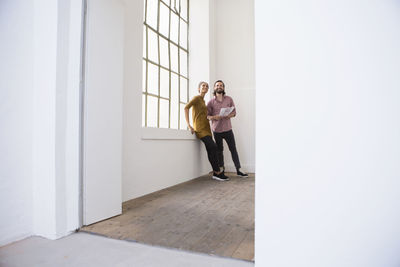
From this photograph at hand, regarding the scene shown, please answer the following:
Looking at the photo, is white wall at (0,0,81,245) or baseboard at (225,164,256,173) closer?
white wall at (0,0,81,245)

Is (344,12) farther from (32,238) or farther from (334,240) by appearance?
(32,238)

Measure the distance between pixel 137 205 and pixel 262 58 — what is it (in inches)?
73.4

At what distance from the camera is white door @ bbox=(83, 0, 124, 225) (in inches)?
69.5

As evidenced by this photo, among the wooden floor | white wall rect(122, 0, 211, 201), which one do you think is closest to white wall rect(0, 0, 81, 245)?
the wooden floor

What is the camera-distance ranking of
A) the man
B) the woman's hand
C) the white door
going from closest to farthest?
the white door < the woman's hand < the man

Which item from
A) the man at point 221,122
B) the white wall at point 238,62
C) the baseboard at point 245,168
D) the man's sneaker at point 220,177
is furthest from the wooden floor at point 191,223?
the white wall at point 238,62

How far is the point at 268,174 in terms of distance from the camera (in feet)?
3.16

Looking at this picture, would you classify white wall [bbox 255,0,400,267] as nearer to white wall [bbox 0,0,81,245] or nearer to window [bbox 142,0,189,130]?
white wall [bbox 0,0,81,245]

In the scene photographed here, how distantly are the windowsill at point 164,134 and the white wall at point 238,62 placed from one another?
1204 millimetres

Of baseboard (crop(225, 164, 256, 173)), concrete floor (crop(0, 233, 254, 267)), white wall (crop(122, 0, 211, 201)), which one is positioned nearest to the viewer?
concrete floor (crop(0, 233, 254, 267))

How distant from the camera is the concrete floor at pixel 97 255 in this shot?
123 cm

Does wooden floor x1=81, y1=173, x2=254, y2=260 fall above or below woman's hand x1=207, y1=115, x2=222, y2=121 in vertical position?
below

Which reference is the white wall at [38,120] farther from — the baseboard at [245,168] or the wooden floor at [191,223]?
the baseboard at [245,168]

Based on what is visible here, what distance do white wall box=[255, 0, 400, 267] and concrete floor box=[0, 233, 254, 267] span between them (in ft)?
1.41
